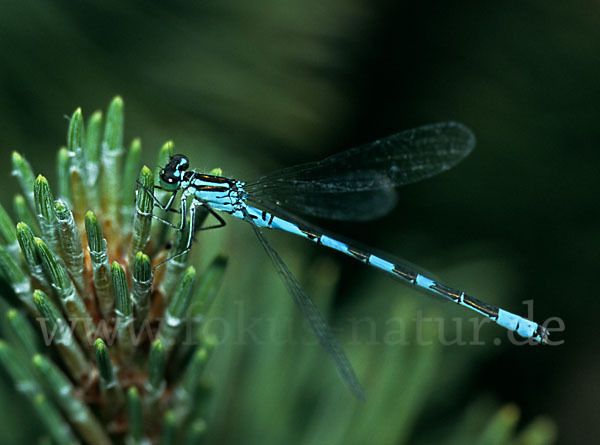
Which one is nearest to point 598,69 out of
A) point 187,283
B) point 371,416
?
point 371,416

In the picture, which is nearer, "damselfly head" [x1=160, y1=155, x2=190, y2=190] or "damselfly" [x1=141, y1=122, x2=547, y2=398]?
"damselfly head" [x1=160, y1=155, x2=190, y2=190]

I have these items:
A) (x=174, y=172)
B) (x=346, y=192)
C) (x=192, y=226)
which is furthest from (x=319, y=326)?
(x=346, y=192)

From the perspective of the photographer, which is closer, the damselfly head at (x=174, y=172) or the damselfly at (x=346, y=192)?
the damselfly head at (x=174, y=172)

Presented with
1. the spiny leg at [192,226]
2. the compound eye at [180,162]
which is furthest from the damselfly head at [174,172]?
the spiny leg at [192,226]

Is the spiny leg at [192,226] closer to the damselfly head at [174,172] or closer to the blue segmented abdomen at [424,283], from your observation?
the damselfly head at [174,172]

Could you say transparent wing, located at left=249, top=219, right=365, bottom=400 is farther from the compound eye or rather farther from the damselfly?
the compound eye

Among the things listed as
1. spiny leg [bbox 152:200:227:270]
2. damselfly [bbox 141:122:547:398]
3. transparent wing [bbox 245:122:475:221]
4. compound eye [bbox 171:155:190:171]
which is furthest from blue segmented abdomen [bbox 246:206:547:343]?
compound eye [bbox 171:155:190:171]

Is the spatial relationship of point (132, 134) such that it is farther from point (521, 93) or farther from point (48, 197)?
point (521, 93)
